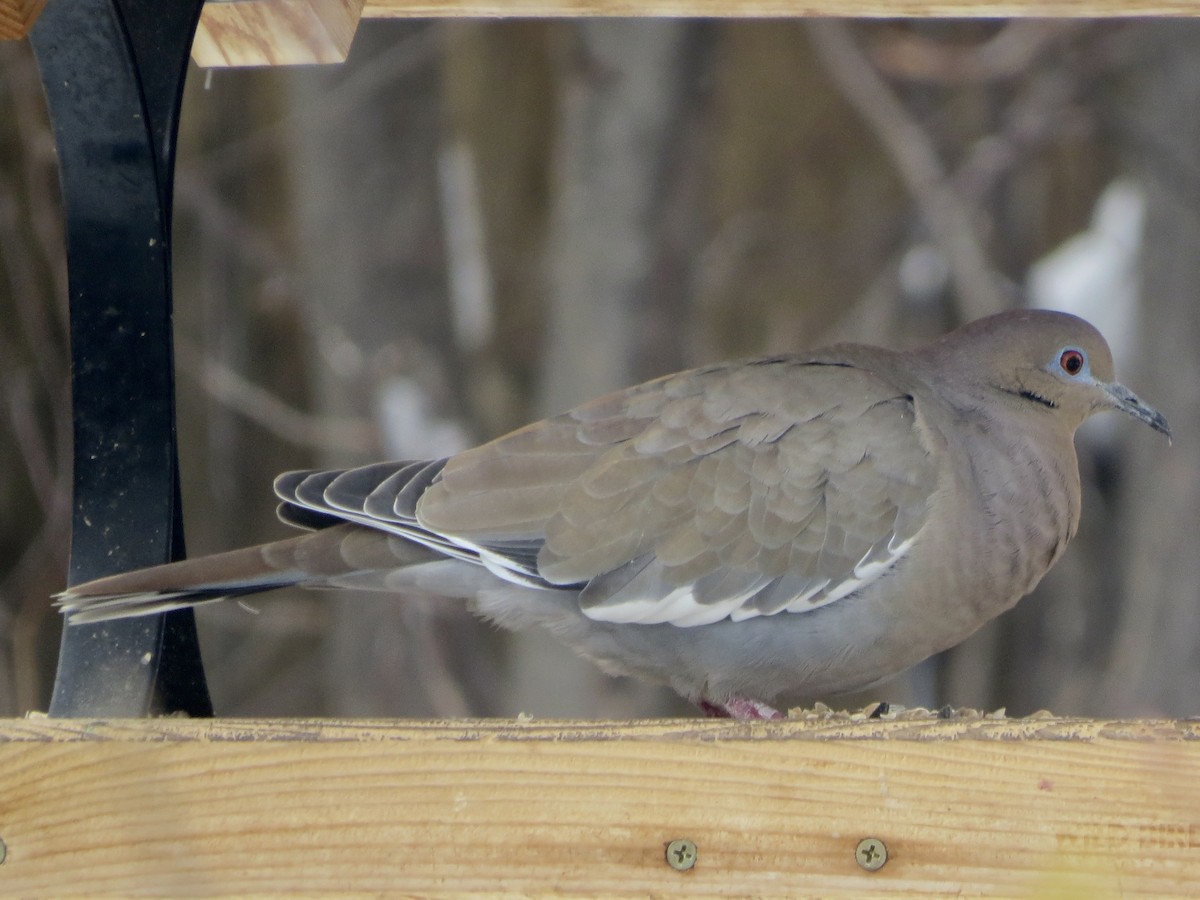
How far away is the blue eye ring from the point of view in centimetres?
311

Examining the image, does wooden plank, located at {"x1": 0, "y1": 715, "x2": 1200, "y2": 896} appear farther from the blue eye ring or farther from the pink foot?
the blue eye ring

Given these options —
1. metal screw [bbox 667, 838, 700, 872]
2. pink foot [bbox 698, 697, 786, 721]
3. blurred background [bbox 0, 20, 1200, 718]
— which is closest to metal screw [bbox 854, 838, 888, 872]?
metal screw [bbox 667, 838, 700, 872]

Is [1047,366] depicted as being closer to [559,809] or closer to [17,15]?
[559,809]

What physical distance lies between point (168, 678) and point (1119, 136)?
3.93 metres

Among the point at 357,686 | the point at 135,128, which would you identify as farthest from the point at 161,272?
the point at 357,686

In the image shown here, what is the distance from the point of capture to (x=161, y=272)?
239 centimetres

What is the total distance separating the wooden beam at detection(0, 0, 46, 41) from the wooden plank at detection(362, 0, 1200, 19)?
2.20 ft

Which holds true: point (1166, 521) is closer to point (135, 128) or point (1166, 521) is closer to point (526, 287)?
point (526, 287)

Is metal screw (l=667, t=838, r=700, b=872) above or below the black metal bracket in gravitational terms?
below

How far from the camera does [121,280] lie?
7.82ft

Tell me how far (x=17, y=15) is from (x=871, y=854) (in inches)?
62.4

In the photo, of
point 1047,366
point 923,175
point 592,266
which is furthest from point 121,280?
point 923,175

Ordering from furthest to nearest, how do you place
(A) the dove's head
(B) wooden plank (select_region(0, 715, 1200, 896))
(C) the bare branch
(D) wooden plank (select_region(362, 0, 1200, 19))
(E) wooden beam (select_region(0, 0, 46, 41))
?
(C) the bare branch
(A) the dove's head
(D) wooden plank (select_region(362, 0, 1200, 19))
(E) wooden beam (select_region(0, 0, 46, 41))
(B) wooden plank (select_region(0, 715, 1200, 896))

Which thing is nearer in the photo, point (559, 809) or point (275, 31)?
point (559, 809)
